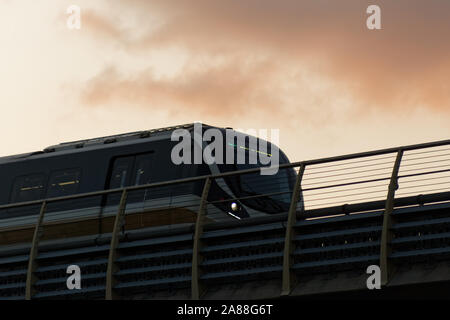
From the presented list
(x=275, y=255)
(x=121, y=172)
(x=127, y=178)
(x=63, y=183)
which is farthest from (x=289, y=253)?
(x=63, y=183)

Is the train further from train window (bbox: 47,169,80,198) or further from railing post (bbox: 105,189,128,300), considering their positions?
railing post (bbox: 105,189,128,300)

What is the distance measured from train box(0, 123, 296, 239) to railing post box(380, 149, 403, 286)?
23.1ft

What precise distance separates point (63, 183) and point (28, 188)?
1.09 metres

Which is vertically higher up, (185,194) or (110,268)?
(185,194)

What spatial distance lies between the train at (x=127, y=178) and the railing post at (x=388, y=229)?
703cm

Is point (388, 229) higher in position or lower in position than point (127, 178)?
lower

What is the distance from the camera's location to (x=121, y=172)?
24781mm

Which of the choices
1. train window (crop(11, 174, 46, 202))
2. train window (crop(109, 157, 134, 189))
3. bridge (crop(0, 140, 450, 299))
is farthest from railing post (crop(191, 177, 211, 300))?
train window (crop(11, 174, 46, 202))

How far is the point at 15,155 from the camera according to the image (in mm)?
27406

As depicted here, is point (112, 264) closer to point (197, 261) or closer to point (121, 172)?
point (197, 261)
